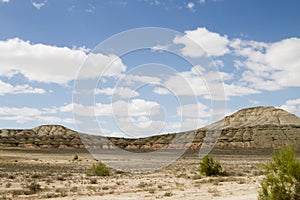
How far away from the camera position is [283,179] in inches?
566

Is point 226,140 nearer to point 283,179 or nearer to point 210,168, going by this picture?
point 210,168

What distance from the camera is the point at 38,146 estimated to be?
151m

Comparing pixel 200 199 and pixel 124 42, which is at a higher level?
pixel 124 42

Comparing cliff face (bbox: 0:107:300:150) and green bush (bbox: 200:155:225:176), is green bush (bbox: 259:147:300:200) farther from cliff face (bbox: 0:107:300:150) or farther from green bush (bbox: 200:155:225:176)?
cliff face (bbox: 0:107:300:150)

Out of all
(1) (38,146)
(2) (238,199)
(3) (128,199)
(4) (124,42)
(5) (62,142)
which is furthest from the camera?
(5) (62,142)

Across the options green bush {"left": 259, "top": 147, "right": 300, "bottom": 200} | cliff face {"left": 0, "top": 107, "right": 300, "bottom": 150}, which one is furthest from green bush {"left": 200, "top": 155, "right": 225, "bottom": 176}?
cliff face {"left": 0, "top": 107, "right": 300, "bottom": 150}

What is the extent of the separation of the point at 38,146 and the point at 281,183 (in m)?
146

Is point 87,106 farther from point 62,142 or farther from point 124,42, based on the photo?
point 62,142

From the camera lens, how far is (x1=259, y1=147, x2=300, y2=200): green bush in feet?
46.4

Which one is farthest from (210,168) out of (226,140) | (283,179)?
(226,140)

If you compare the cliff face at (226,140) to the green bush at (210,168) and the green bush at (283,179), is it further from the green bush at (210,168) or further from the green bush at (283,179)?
the green bush at (283,179)

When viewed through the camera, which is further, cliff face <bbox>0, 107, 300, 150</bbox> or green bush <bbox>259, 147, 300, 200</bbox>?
cliff face <bbox>0, 107, 300, 150</bbox>

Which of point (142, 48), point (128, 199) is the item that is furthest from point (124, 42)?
point (128, 199)

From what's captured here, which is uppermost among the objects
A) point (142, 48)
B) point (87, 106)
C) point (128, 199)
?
point (142, 48)
